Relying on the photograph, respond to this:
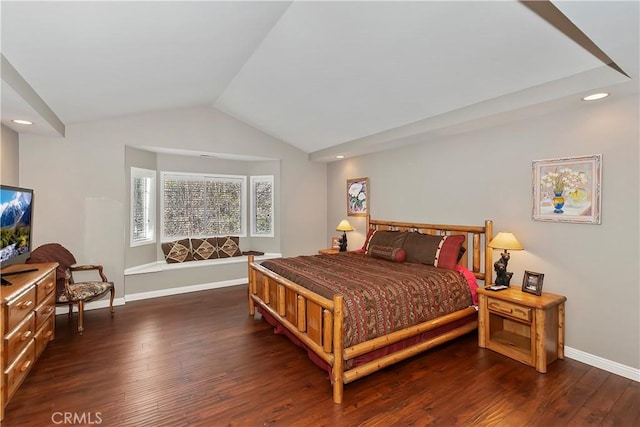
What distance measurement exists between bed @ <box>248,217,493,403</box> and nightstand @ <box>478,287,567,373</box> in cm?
20

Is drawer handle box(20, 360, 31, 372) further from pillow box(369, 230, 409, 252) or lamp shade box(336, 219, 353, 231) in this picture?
lamp shade box(336, 219, 353, 231)

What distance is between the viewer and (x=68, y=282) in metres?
3.74

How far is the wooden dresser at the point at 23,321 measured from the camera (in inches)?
84.5

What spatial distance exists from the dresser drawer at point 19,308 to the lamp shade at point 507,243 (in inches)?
166

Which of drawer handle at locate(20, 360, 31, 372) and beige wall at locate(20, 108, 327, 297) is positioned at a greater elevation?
beige wall at locate(20, 108, 327, 297)

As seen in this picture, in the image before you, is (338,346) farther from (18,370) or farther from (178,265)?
(178,265)

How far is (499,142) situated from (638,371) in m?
2.44

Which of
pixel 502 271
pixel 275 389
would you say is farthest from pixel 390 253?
pixel 275 389

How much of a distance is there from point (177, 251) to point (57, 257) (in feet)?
5.96

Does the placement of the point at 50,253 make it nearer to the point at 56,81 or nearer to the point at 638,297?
the point at 56,81

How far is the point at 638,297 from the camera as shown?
8.52 ft

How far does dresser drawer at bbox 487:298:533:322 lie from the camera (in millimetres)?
2840

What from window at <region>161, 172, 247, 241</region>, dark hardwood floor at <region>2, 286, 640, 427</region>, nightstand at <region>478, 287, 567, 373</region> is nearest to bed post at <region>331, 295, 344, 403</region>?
dark hardwood floor at <region>2, 286, 640, 427</region>

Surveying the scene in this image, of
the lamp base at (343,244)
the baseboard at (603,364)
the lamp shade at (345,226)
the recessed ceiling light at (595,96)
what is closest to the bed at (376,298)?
the baseboard at (603,364)
